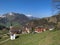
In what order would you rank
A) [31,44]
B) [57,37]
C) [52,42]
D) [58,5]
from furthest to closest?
[31,44], [57,37], [52,42], [58,5]

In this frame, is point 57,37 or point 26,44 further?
point 26,44

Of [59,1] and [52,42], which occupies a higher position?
[59,1]

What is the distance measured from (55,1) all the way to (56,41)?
15294 millimetres

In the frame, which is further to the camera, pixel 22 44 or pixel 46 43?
pixel 22 44

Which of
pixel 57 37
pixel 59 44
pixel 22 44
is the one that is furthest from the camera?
pixel 22 44

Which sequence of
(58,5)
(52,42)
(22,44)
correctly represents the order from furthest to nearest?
1. (22,44)
2. (52,42)
3. (58,5)

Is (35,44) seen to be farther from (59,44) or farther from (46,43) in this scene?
(59,44)

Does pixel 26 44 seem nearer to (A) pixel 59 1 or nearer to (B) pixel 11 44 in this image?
(B) pixel 11 44

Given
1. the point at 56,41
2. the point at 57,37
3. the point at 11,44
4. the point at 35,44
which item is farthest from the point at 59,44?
the point at 11,44

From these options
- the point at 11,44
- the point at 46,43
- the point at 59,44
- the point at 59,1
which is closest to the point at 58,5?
the point at 59,1

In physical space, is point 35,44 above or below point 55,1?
below

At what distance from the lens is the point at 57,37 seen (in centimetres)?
2794

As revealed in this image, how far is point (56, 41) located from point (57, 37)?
2.25 m

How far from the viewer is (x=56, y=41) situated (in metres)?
25.8
